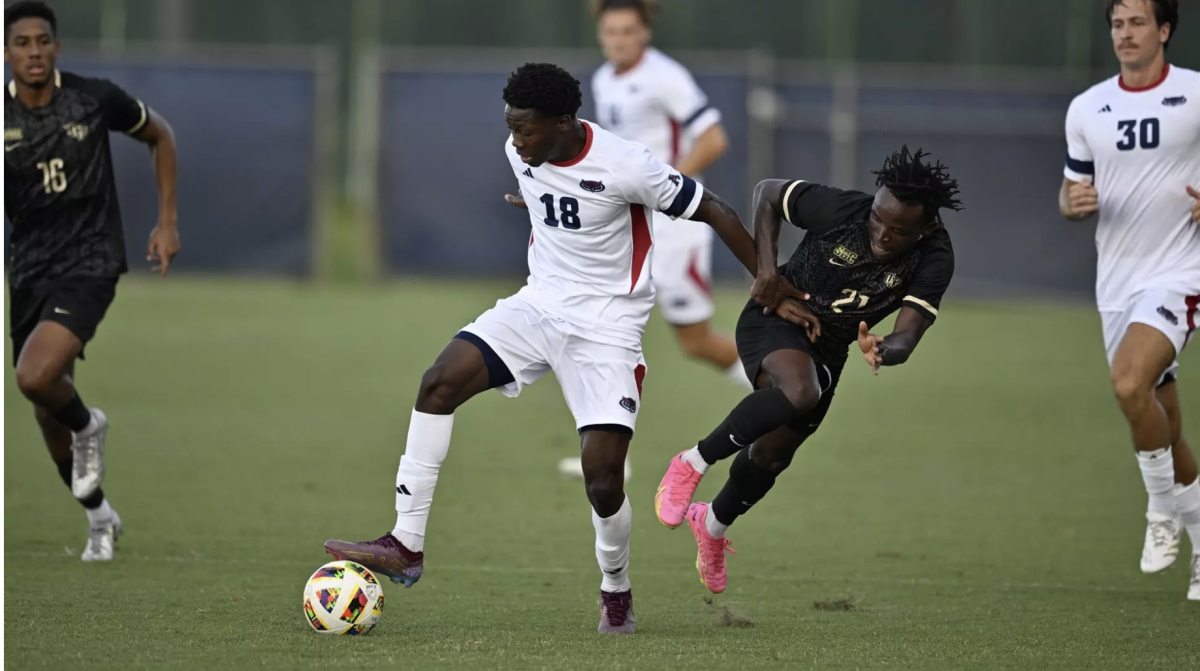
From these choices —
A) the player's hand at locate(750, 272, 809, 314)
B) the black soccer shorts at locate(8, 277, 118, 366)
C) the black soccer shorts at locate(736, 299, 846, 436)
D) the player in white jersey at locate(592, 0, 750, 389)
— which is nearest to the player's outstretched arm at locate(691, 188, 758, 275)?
the player's hand at locate(750, 272, 809, 314)

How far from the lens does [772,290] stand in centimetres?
652

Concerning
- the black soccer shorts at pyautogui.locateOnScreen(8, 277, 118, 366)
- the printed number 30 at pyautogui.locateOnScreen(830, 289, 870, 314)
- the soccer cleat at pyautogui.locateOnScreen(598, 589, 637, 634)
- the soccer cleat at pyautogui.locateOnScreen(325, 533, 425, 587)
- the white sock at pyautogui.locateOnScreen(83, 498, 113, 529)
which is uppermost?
the printed number 30 at pyautogui.locateOnScreen(830, 289, 870, 314)

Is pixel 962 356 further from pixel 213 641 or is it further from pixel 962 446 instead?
pixel 213 641

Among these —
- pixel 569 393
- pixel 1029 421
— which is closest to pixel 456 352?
pixel 569 393

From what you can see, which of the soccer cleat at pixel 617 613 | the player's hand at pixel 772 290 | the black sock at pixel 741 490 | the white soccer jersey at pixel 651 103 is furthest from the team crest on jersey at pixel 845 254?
the white soccer jersey at pixel 651 103

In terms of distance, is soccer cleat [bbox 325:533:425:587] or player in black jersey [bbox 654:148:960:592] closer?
soccer cleat [bbox 325:533:425:587]

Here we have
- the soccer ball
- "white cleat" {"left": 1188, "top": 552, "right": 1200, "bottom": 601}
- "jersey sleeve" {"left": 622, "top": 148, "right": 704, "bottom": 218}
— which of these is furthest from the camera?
"white cleat" {"left": 1188, "top": 552, "right": 1200, "bottom": 601}

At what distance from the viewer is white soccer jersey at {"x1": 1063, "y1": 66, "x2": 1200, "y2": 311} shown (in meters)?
7.30

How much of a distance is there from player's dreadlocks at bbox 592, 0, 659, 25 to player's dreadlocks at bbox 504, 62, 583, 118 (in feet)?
14.4

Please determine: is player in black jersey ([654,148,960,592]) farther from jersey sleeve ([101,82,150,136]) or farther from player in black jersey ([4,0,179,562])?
jersey sleeve ([101,82,150,136])

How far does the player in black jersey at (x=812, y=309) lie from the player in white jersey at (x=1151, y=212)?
1.26 m

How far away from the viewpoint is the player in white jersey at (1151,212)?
7184 millimetres

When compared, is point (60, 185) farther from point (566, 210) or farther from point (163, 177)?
point (566, 210)

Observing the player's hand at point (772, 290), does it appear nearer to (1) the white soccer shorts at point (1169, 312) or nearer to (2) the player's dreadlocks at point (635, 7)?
(1) the white soccer shorts at point (1169, 312)
